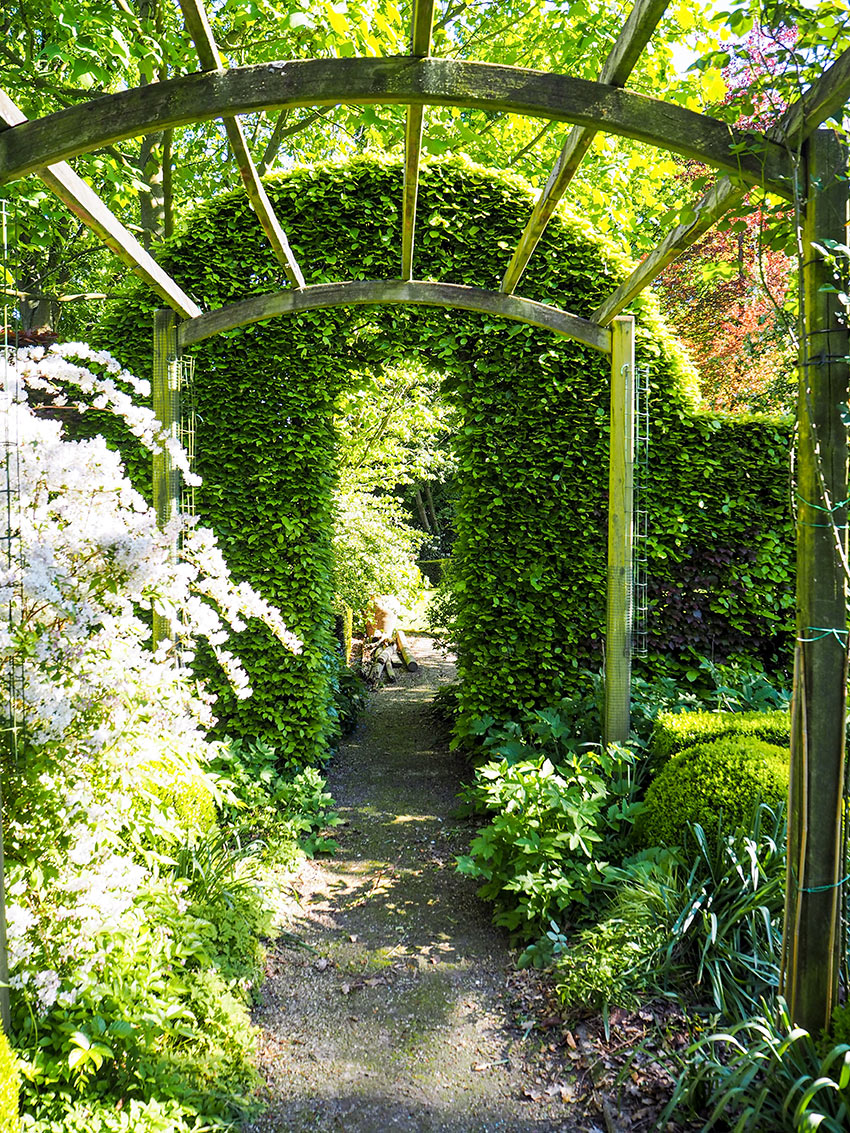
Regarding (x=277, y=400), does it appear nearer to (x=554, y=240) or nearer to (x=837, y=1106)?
(x=554, y=240)

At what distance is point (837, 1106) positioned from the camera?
1.93m

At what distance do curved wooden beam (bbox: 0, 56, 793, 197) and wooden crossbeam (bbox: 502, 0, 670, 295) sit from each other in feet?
0.25

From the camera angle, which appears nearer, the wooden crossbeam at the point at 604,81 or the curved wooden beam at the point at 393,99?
the wooden crossbeam at the point at 604,81

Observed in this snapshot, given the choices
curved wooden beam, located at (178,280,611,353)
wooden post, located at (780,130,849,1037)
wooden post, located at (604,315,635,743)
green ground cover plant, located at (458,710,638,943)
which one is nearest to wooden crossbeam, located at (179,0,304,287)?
curved wooden beam, located at (178,280,611,353)

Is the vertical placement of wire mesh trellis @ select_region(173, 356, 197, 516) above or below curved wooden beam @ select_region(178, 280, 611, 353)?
below

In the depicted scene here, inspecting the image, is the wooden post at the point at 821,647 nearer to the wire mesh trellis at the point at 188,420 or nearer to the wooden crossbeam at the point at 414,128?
the wooden crossbeam at the point at 414,128

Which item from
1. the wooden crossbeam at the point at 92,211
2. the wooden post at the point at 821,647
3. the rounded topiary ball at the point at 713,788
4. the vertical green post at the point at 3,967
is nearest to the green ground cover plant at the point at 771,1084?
the wooden post at the point at 821,647

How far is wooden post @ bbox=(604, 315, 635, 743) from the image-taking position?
4344mm

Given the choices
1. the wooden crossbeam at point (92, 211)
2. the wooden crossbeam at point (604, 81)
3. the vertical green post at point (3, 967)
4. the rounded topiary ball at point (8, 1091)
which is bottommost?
the rounded topiary ball at point (8, 1091)

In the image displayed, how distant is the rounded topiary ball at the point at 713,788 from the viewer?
3.03 m

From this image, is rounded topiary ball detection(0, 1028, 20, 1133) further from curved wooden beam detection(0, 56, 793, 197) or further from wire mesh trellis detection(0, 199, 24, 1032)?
curved wooden beam detection(0, 56, 793, 197)

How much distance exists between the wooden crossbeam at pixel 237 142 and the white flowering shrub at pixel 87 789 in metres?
1.05

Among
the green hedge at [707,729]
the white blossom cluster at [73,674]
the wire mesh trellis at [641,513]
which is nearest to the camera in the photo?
the white blossom cluster at [73,674]

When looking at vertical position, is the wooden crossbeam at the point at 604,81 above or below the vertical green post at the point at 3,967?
above
